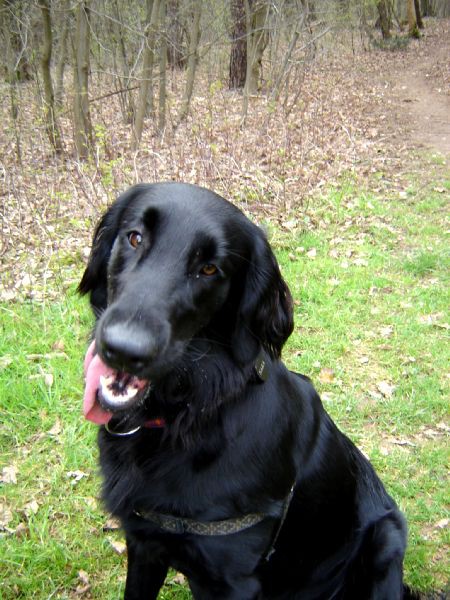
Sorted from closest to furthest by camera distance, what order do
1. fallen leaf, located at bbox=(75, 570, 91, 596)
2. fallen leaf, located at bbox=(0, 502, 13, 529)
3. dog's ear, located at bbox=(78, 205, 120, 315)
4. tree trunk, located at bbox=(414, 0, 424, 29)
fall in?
dog's ear, located at bbox=(78, 205, 120, 315) → fallen leaf, located at bbox=(75, 570, 91, 596) → fallen leaf, located at bbox=(0, 502, 13, 529) → tree trunk, located at bbox=(414, 0, 424, 29)

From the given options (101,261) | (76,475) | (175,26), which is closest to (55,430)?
(76,475)

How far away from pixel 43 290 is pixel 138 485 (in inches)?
127

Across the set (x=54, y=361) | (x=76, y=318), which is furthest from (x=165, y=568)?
(x=76, y=318)

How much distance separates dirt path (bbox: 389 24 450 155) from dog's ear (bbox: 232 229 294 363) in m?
9.57

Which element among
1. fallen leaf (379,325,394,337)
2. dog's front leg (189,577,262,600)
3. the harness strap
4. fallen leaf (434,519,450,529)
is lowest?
fallen leaf (434,519,450,529)

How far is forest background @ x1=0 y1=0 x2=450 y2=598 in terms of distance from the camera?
122 inches

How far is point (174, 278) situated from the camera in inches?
73.0

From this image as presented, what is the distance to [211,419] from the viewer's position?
2053 millimetres

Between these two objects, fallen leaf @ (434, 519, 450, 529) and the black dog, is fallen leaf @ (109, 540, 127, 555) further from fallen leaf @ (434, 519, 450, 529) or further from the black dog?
fallen leaf @ (434, 519, 450, 529)

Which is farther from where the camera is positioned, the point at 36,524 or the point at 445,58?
the point at 445,58

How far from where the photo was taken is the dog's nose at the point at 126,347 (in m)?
1.60

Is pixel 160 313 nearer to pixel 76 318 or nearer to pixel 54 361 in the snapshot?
pixel 54 361

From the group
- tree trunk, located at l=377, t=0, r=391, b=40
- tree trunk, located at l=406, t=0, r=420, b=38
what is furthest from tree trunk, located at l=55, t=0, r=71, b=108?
tree trunk, located at l=406, t=0, r=420, b=38

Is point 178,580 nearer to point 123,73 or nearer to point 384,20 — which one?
point 123,73
